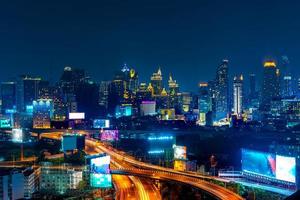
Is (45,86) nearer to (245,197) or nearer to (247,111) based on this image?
(247,111)

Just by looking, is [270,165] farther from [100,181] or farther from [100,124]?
[100,124]

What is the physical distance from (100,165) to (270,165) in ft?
18.4

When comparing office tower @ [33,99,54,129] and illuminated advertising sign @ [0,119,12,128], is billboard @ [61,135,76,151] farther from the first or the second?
illuminated advertising sign @ [0,119,12,128]

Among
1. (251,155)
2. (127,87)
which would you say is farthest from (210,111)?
(251,155)

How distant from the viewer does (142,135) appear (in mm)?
36000

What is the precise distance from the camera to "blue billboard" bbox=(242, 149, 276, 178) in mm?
17078

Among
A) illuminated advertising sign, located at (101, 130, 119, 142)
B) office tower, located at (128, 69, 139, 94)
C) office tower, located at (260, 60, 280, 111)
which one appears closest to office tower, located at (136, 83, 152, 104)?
office tower, located at (128, 69, 139, 94)

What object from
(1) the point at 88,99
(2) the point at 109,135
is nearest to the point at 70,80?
(1) the point at 88,99

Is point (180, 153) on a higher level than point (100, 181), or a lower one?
higher

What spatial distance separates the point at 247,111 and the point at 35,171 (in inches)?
1576

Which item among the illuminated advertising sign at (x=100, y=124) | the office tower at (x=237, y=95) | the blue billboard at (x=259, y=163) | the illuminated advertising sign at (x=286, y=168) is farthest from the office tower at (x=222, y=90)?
the illuminated advertising sign at (x=286, y=168)

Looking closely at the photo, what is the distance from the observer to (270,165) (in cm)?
1712

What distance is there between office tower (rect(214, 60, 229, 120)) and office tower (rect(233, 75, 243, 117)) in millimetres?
1245

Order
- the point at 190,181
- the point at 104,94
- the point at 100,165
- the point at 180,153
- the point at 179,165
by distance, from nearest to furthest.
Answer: the point at 100,165 → the point at 190,181 → the point at 179,165 → the point at 180,153 → the point at 104,94
